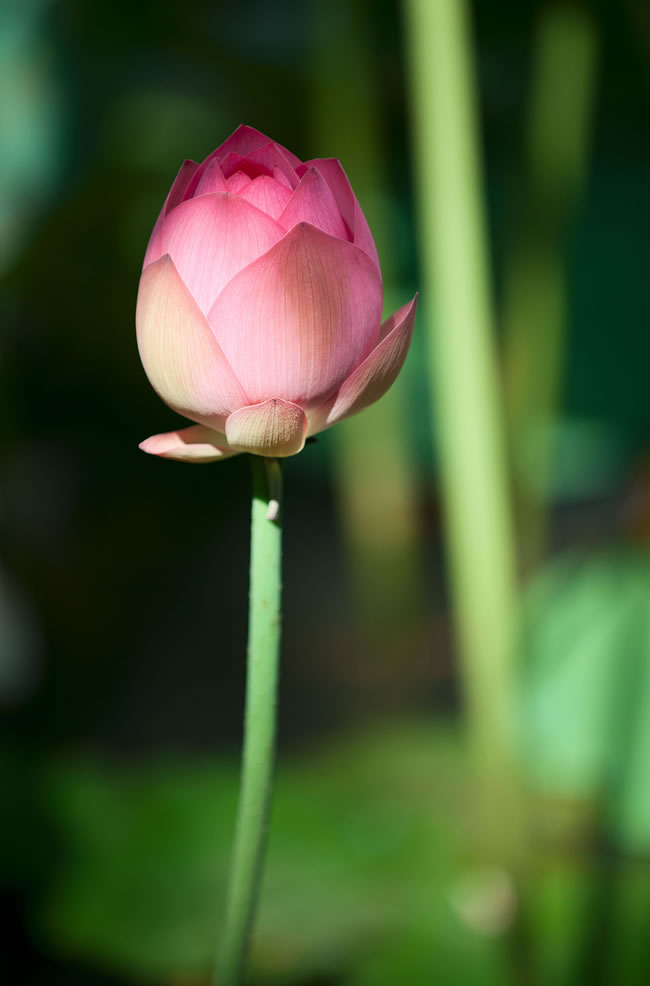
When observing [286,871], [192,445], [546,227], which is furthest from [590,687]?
[192,445]

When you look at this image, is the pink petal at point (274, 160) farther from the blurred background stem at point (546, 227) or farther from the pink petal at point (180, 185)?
the blurred background stem at point (546, 227)

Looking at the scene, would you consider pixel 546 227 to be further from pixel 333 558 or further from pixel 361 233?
pixel 361 233

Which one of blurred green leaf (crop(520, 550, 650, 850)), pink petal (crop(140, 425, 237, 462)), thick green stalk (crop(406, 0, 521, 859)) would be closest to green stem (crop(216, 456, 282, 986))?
pink petal (crop(140, 425, 237, 462))

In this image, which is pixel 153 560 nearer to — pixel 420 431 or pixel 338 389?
pixel 420 431

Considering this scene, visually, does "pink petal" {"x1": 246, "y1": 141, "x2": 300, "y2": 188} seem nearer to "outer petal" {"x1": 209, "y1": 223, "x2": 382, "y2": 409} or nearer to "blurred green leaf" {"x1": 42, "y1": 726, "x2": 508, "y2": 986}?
"outer petal" {"x1": 209, "y1": 223, "x2": 382, "y2": 409}

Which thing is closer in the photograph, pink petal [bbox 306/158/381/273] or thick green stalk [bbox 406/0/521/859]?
pink petal [bbox 306/158/381/273]

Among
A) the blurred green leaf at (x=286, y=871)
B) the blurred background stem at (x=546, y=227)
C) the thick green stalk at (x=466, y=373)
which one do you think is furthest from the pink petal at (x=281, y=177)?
the blurred background stem at (x=546, y=227)
